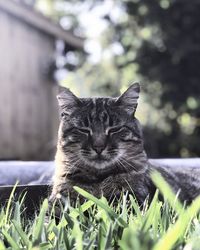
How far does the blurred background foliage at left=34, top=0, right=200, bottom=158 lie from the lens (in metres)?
15.3

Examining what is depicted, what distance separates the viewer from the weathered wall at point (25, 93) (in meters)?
12.8

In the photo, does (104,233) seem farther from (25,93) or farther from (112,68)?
(112,68)

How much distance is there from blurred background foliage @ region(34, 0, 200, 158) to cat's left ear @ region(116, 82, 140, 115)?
10.9 m

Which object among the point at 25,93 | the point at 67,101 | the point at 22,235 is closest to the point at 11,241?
the point at 22,235

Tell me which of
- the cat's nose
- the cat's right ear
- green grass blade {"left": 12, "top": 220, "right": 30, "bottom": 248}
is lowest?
green grass blade {"left": 12, "top": 220, "right": 30, "bottom": 248}

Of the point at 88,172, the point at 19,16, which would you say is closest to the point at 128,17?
the point at 19,16

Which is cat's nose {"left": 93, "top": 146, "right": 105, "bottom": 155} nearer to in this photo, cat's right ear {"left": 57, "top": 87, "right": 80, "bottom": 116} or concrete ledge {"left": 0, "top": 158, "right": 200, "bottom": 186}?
cat's right ear {"left": 57, "top": 87, "right": 80, "bottom": 116}

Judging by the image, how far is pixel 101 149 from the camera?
125 inches

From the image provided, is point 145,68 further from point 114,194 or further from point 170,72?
point 114,194

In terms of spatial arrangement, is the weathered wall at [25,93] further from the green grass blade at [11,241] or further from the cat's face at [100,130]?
the green grass blade at [11,241]

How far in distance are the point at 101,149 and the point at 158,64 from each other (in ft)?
41.8

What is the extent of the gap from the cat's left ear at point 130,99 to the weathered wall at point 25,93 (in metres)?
9.22

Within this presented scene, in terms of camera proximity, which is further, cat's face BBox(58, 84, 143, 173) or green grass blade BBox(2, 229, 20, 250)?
cat's face BBox(58, 84, 143, 173)

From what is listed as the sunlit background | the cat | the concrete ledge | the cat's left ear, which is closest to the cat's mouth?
the cat
